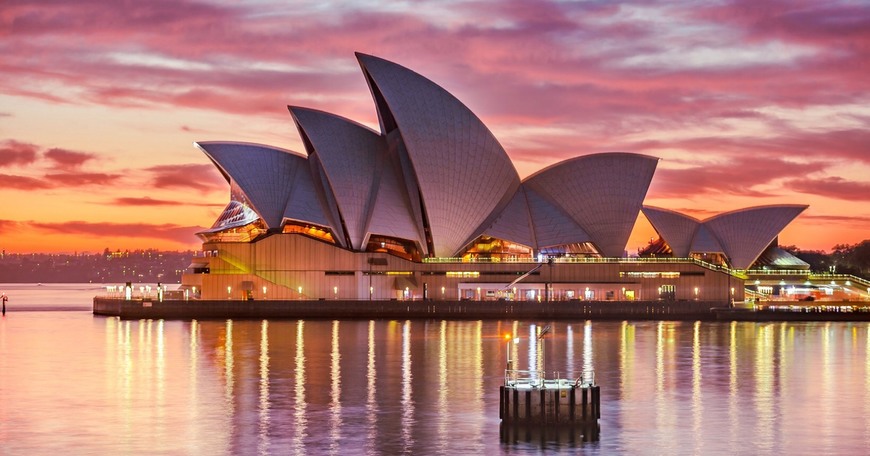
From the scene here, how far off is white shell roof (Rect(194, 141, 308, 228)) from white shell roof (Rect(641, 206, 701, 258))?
117 ft

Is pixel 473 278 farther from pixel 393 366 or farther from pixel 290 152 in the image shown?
pixel 393 366

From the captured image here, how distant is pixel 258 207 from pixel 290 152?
4899 mm

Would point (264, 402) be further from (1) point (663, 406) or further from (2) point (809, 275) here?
(2) point (809, 275)

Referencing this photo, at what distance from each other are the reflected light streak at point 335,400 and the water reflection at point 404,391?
6 centimetres

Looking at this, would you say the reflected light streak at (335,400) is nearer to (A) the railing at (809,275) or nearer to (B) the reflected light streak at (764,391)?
(B) the reflected light streak at (764,391)

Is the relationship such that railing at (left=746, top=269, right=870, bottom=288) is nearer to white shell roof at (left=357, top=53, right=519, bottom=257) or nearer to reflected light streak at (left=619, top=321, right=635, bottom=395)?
white shell roof at (left=357, top=53, right=519, bottom=257)

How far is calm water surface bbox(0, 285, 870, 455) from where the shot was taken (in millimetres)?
29344

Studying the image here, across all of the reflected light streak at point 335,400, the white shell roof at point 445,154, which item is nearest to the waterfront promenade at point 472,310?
the white shell roof at point 445,154

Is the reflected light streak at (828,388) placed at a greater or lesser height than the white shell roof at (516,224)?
lesser

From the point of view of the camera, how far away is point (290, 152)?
85.9 metres

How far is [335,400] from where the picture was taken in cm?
3653

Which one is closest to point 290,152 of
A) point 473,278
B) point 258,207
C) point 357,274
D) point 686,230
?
point 258,207

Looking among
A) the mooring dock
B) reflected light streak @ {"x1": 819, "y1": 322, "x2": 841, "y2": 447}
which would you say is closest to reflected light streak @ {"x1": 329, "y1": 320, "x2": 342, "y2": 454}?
the mooring dock

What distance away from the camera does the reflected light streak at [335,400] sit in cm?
2939
